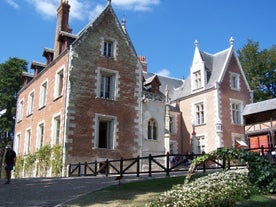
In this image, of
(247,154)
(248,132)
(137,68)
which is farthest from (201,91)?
(247,154)

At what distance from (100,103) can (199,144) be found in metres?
11.5

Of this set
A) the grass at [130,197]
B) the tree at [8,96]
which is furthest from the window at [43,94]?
the grass at [130,197]

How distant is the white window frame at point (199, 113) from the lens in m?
28.7

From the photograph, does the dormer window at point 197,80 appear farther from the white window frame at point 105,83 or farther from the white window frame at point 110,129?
the white window frame at point 110,129

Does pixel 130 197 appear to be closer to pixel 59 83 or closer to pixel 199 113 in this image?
pixel 59 83

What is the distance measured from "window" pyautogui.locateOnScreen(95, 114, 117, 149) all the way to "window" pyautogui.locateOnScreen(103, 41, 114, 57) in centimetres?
390

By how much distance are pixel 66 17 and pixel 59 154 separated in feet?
32.0

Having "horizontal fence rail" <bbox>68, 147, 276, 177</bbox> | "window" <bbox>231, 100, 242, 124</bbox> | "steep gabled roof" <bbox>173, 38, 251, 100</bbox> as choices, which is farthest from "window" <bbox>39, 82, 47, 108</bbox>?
"window" <bbox>231, 100, 242, 124</bbox>

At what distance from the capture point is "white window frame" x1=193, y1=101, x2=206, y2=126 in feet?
94.1

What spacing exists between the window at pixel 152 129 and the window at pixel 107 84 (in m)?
3.95

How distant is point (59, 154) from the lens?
59.9ft

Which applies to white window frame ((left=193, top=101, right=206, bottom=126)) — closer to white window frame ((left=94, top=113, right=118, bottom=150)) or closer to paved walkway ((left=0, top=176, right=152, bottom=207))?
white window frame ((left=94, top=113, right=118, bottom=150))

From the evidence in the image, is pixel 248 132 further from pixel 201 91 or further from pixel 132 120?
pixel 132 120

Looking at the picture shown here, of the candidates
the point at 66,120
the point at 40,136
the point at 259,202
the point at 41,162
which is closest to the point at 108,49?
the point at 66,120
